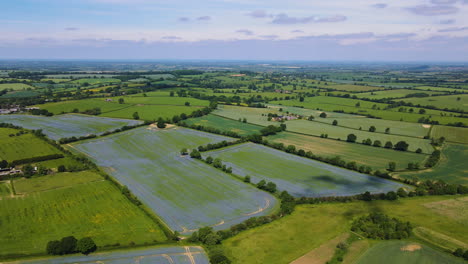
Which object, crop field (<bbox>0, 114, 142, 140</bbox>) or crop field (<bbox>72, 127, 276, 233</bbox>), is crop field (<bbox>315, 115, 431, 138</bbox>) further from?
crop field (<bbox>0, 114, 142, 140</bbox>)

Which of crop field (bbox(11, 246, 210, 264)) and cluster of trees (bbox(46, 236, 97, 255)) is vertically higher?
cluster of trees (bbox(46, 236, 97, 255))

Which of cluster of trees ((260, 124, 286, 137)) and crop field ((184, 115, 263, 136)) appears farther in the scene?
crop field ((184, 115, 263, 136))

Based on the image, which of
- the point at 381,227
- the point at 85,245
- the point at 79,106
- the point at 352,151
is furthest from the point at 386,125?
the point at 79,106

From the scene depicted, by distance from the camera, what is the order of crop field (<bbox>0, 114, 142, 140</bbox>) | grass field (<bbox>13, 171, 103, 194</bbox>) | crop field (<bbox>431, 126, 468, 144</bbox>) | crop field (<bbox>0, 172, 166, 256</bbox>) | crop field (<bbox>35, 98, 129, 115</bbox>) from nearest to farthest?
crop field (<bbox>0, 172, 166, 256</bbox>), grass field (<bbox>13, 171, 103, 194</bbox>), crop field (<bbox>431, 126, 468, 144</bbox>), crop field (<bbox>0, 114, 142, 140</bbox>), crop field (<bbox>35, 98, 129, 115</bbox>)

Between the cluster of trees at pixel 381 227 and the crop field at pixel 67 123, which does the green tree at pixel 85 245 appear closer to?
the cluster of trees at pixel 381 227

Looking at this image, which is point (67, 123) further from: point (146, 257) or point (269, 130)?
point (146, 257)

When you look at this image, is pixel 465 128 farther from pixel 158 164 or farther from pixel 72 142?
pixel 72 142

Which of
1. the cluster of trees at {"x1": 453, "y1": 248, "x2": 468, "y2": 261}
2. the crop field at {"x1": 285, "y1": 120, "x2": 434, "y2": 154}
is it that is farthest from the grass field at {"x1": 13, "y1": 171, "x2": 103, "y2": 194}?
the crop field at {"x1": 285, "y1": 120, "x2": 434, "y2": 154}
